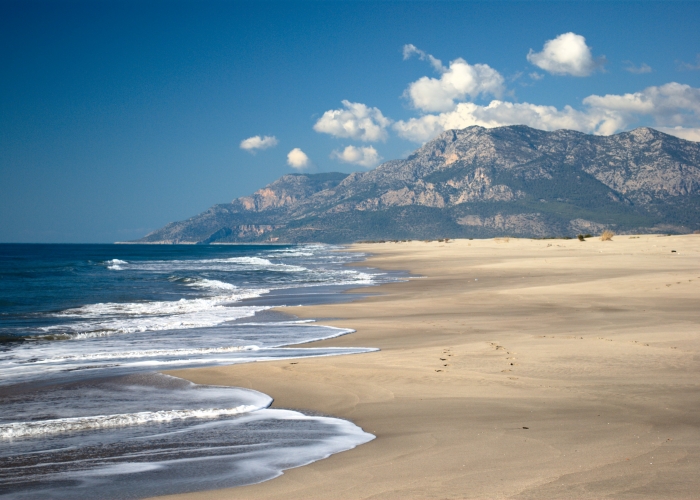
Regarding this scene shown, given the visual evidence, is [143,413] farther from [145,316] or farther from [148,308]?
[148,308]

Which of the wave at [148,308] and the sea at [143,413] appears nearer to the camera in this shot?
the sea at [143,413]

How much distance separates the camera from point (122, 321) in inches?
718

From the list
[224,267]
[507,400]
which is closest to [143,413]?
[507,400]

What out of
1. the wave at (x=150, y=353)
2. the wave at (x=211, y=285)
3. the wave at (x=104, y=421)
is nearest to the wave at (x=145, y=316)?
the wave at (x=150, y=353)

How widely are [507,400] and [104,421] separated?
5503mm

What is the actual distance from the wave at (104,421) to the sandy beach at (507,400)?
103 centimetres

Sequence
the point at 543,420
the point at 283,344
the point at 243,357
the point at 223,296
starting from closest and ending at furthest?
the point at 543,420 < the point at 243,357 < the point at 283,344 < the point at 223,296

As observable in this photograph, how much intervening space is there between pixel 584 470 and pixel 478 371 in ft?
14.2

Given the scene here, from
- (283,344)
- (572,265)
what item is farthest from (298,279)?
(283,344)

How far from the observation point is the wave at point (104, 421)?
7020 millimetres

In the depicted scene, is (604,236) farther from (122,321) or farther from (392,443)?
(392,443)

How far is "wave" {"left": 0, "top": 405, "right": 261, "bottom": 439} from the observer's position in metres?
7.02

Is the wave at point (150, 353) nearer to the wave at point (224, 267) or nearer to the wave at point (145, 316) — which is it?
the wave at point (145, 316)

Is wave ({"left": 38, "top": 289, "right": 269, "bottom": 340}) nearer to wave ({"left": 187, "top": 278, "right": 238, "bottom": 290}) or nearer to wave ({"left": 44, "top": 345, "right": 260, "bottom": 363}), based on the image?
wave ({"left": 44, "top": 345, "right": 260, "bottom": 363})
